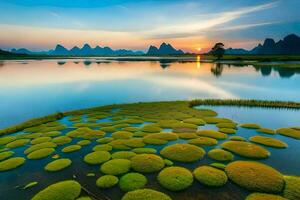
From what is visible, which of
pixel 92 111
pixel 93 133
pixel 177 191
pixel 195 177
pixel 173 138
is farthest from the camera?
pixel 92 111

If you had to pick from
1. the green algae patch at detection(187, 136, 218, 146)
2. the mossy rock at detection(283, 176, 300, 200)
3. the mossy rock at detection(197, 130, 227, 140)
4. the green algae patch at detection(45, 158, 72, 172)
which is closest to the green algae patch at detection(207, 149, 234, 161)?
the green algae patch at detection(187, 136, 218, 146)

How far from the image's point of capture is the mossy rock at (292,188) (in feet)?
35.3

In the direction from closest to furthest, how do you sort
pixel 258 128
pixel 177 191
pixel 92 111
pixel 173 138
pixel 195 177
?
pixel 177 191, pixel 195 177, pixel 173 138, pixel 258 128, pixel 92 111

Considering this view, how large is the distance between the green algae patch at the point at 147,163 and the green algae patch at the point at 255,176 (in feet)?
14.0

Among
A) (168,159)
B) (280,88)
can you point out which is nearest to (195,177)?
(168,159)

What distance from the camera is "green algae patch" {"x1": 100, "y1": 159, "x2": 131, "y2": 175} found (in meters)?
13.4

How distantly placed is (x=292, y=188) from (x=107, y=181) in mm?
9902

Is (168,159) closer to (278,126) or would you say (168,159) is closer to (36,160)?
(36,160)

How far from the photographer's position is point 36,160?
1528cm

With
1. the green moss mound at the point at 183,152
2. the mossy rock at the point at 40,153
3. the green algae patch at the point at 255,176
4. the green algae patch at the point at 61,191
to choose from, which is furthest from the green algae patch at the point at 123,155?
the green algae patch at the point at 255,176

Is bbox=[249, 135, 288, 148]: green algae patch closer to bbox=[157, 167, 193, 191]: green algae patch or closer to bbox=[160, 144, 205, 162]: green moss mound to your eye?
bbox=[160, 144, 205, 162]: green moss mound

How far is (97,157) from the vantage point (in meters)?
15.3

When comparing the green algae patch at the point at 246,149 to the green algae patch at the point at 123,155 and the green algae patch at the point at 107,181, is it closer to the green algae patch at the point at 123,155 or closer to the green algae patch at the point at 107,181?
the green algae patch at the point at 123,155

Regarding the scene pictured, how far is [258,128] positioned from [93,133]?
635 inches
